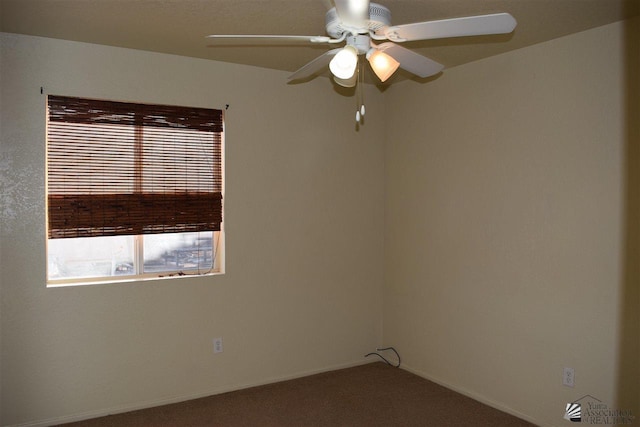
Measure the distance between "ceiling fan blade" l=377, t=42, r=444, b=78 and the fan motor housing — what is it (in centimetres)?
15

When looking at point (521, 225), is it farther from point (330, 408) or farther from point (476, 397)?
point (330, 408)

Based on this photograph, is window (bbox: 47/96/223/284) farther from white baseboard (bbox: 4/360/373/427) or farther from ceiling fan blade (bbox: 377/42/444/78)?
ceiling fan blade (bbox: 377/42/444/78)

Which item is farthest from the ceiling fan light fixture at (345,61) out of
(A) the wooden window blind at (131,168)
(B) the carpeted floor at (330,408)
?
(B) the carpeted floor at (330,408)

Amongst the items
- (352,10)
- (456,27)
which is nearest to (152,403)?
(352,10)

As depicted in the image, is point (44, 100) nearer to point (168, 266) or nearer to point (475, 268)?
point (168, 266)

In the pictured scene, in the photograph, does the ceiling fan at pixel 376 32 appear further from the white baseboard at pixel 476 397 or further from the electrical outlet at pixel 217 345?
the white baseboard at pixel 476 397

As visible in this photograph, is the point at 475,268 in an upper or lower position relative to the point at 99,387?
upper

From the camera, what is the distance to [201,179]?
3789mm

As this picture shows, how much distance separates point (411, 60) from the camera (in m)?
2.64

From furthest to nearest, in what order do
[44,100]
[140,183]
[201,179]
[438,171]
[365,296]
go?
[365,296], [438,171], [201,179], [140,183], [44,100]

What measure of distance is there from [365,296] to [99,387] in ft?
7.30

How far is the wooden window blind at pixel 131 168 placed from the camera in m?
3.31

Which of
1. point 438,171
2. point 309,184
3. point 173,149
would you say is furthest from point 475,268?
point 173,149

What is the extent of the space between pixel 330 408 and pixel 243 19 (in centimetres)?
259
